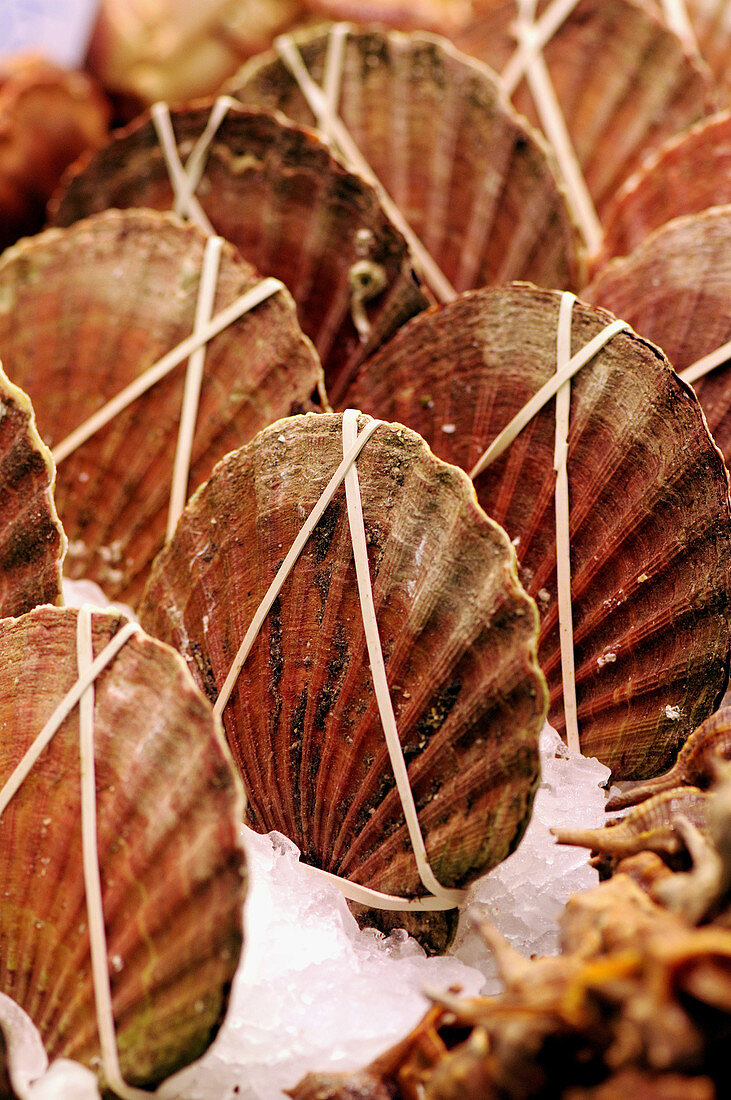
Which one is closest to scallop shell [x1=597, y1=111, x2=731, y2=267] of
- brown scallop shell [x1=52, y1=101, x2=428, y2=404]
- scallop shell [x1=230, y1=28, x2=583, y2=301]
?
scallop shell [x1=230, y1=28, x2=583, y2=301]

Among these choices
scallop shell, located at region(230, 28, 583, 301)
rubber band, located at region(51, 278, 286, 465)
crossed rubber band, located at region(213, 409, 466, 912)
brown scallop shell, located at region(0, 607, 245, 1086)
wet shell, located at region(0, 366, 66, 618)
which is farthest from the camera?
scallop shell, located at region(230, 28, 583, 301)

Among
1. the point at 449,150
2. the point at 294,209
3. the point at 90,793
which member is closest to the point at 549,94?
the point at 449,150

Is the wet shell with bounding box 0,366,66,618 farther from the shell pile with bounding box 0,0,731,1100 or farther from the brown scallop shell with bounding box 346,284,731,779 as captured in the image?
the brown scallop shell with bounding box 346,284,731,779

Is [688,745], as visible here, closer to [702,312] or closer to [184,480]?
[702,312]

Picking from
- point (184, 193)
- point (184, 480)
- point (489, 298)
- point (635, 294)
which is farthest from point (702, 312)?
point (184, 193)

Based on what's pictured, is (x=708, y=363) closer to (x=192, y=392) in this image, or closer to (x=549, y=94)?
(x=192, y=392)

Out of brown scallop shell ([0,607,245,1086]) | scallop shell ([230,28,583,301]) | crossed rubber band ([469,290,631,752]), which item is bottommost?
brown scallop shell ([0,607,245,1086])

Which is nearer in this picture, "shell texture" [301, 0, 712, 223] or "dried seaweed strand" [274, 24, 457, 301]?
"dried seaweed strand" [274, 24, 457, 301]
